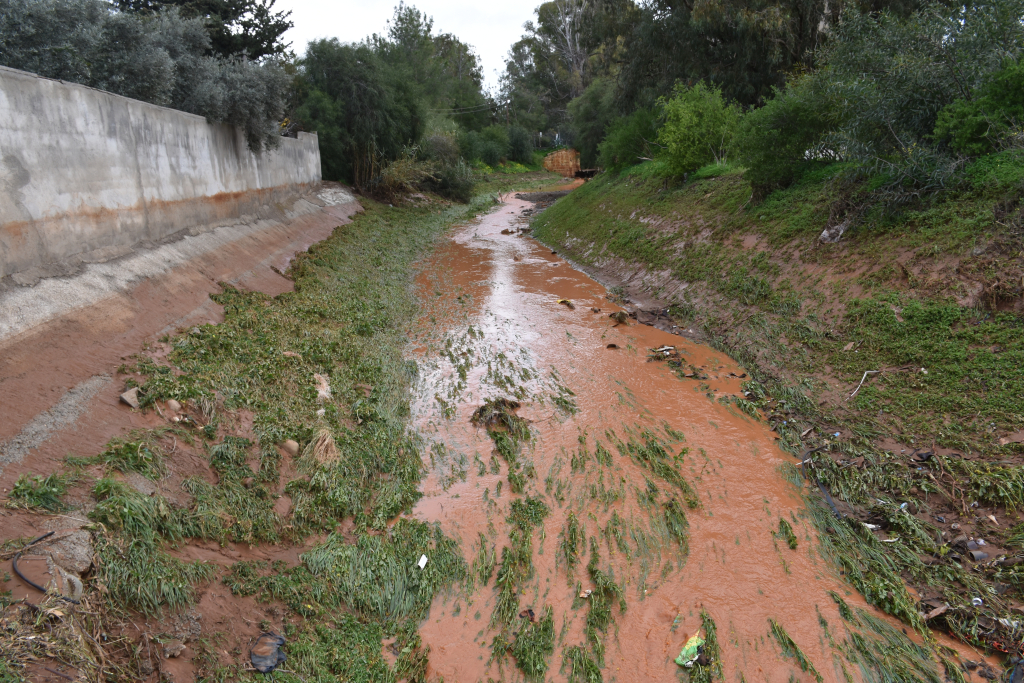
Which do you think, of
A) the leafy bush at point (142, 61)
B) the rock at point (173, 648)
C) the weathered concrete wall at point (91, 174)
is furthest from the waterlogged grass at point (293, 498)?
the leafy bush at point (142, 61)

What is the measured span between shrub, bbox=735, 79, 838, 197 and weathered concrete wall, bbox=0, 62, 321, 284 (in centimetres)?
1219

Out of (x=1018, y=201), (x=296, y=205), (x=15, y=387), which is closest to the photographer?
(x=15, y=387)

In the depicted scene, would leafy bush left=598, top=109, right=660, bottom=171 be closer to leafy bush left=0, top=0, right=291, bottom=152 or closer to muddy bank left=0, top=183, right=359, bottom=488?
leafy bush left=0, top=0, right=291, bottom=152

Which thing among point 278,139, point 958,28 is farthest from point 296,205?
point 958,28

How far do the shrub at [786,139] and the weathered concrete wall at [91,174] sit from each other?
12.2 m

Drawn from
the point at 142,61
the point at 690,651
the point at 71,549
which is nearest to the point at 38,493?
the point at 71,549

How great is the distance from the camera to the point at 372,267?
1574 centimetres

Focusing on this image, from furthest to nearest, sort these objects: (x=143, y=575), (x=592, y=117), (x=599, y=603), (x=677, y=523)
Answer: (x=592, y=117) → (x=677, y=523) → (x=599, y=603) → (x=143, y=575)

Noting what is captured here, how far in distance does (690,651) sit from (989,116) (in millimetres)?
9325

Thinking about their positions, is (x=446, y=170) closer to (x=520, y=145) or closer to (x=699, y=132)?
(x=699, y=132)

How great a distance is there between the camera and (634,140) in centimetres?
2317

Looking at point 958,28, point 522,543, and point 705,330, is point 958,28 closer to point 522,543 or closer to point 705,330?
point 705,330

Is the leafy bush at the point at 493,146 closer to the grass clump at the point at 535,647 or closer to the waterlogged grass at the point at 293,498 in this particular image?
the waterlogged grass at the point at 293,498

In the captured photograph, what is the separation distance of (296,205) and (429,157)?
553 inches
